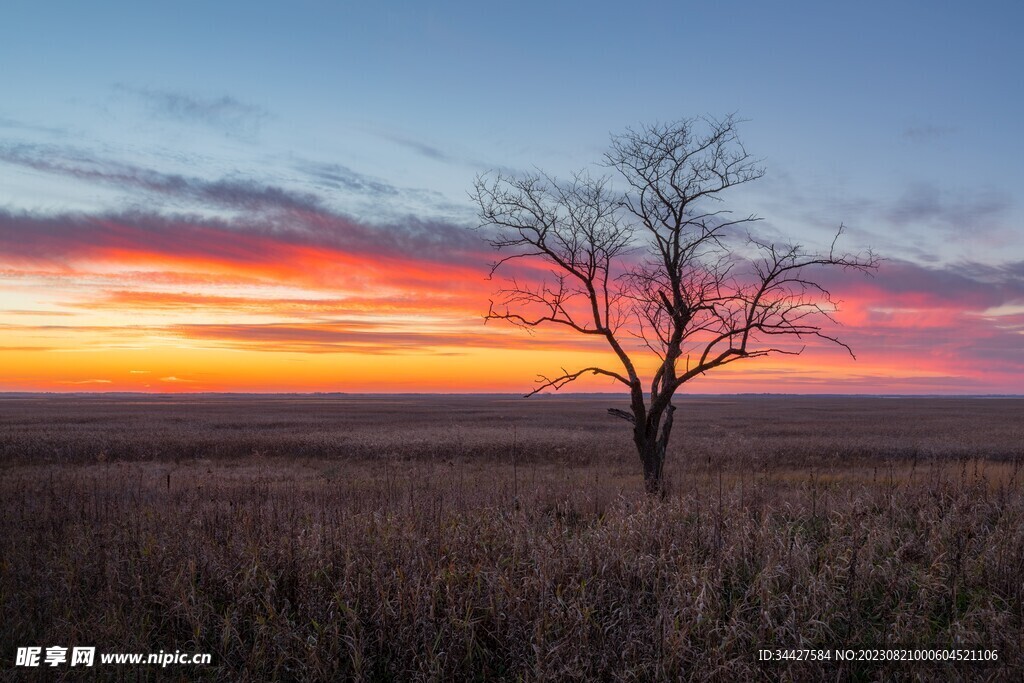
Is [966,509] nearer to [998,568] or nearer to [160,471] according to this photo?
[998,568]

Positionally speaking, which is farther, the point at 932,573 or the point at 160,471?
the point at 160,471

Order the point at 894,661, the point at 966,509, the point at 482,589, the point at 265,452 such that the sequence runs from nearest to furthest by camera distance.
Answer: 1. the point at 894,661
2. the point at 482,589
3. the point at 966,509
4. the point at 265,452

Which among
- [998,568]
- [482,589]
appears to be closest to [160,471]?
[482,589]

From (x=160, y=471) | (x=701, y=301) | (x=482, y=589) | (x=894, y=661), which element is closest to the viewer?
(x=894, y=661)

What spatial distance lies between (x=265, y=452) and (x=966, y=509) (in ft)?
100.0

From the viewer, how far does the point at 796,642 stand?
6.09m

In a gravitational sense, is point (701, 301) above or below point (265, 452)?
above

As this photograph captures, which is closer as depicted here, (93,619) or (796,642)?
(796,642)

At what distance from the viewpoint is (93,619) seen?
6.68 m

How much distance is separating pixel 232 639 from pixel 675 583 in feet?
15.3

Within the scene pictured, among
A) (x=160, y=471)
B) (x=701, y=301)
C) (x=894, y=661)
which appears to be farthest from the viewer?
(x=160, y=471)

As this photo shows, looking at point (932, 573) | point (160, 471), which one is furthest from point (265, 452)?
point (932, 573)

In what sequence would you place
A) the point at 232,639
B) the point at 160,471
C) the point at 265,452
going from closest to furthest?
the point at 232,639 < the point at 160,471 < the point at 265,452

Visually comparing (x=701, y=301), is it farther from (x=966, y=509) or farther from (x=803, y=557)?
(x=803, y=557)
